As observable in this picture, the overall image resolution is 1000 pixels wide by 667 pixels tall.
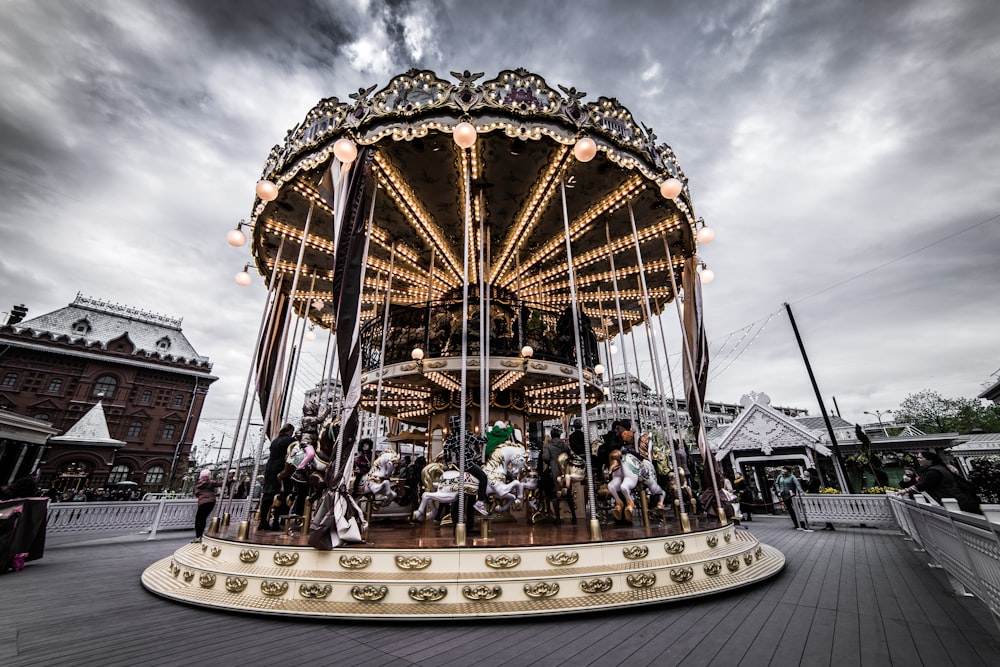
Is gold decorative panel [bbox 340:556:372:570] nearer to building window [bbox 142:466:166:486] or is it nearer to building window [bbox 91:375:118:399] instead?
building window [bbox 142:466:166:486]

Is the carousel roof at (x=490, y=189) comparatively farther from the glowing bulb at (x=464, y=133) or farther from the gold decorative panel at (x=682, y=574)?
the gold decorative panel at (x=682, y=574)

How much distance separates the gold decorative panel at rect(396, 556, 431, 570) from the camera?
3822mm

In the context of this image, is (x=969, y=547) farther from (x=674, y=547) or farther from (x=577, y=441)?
(x=577, y=441)

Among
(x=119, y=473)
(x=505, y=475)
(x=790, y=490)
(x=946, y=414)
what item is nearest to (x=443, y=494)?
(x=505, y=475)

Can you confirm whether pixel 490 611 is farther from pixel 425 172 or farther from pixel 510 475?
pixel 425 172

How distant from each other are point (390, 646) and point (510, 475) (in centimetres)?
301

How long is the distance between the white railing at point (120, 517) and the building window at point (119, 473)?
2226cm

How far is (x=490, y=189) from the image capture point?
7891 millimetres

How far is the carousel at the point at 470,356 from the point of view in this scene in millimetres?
3875

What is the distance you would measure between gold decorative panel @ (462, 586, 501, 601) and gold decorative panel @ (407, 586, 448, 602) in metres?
0.21

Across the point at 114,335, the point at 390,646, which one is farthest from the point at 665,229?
the point at 114,335

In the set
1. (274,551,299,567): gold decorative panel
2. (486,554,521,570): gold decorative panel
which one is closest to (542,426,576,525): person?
(486,554,521,570): gold decorative panel

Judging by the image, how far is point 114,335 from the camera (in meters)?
30.9

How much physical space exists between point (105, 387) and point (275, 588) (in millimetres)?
36515
